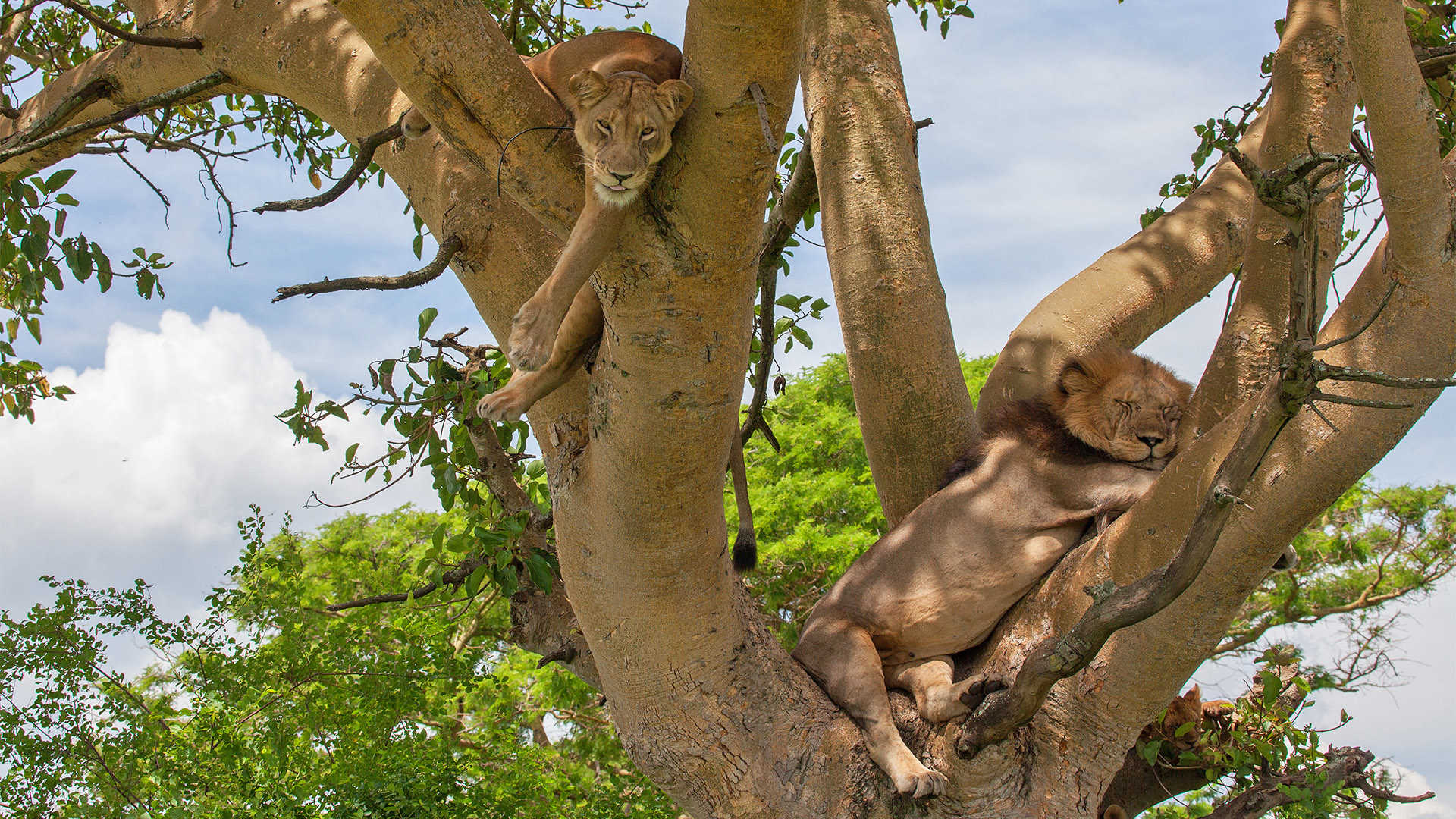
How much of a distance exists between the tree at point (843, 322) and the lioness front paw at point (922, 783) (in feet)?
0.16

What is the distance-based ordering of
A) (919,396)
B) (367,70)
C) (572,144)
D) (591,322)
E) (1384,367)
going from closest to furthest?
(1384,367) < (572,144) < (591,322) < (367,70) < (919,396)

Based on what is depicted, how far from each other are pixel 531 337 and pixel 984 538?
193 cm

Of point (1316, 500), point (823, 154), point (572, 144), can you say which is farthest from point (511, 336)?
point (823, 154)

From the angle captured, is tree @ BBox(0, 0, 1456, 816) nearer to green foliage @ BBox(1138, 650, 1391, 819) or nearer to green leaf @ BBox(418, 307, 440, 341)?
green leaf @ BBox(418, 307, 440, 341)

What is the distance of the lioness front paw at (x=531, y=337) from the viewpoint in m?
2.88

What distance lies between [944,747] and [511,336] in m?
1.92

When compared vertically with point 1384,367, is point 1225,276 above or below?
above

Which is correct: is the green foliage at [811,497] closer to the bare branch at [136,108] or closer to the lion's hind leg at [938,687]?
the lion's hind leg at [938,687]

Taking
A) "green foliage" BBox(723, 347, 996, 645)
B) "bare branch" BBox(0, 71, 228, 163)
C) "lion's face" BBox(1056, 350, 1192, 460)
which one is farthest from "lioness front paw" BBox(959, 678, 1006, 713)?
"green foliage" BBox(723, 347, 996, 645)

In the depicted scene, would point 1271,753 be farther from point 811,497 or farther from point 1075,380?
point 811,497

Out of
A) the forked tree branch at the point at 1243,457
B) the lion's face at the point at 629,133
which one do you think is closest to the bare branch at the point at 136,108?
the lion's face at the point at 629,133

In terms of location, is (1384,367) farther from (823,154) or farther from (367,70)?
(367,70)

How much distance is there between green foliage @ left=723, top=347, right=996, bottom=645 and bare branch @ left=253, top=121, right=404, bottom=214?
476 centimetres

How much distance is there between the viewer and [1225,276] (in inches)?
218
